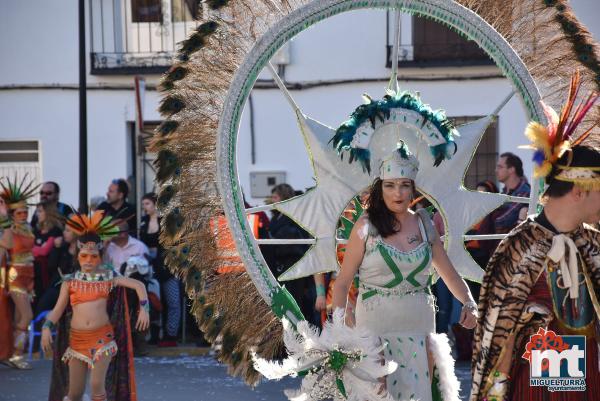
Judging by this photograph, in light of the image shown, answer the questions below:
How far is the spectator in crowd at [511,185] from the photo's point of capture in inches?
Answer: 407

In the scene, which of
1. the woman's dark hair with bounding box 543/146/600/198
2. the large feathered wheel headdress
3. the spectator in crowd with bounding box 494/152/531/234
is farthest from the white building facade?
the woman's dark hair with bounding box 543/146/600/198

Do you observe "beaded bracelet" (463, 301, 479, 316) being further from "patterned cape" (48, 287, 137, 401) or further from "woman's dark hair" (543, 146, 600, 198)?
"patterned cape" (48, 287, 137, 401)

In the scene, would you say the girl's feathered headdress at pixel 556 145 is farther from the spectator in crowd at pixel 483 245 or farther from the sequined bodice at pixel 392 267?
the spectator in crowd at pixel 483 245

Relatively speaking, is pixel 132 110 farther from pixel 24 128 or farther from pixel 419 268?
pixel 419 268

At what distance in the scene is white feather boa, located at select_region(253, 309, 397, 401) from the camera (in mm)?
5895

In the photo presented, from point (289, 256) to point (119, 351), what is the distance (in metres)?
2.99

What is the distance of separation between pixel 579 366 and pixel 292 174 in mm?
12212

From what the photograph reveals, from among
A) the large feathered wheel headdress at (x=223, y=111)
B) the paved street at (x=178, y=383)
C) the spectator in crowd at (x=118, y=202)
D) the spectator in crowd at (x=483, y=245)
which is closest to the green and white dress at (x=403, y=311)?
the large feathered wheel headdress at (x=223, y=111)

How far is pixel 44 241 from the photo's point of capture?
13.3 meters

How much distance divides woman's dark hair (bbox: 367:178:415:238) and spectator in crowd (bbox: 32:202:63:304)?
734 cm

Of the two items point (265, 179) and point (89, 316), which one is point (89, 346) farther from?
point (265, 179)

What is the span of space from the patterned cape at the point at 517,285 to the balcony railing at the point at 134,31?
41.6 ft

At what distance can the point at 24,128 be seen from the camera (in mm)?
17609

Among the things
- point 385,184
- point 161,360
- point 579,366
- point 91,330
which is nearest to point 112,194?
point 161,360
